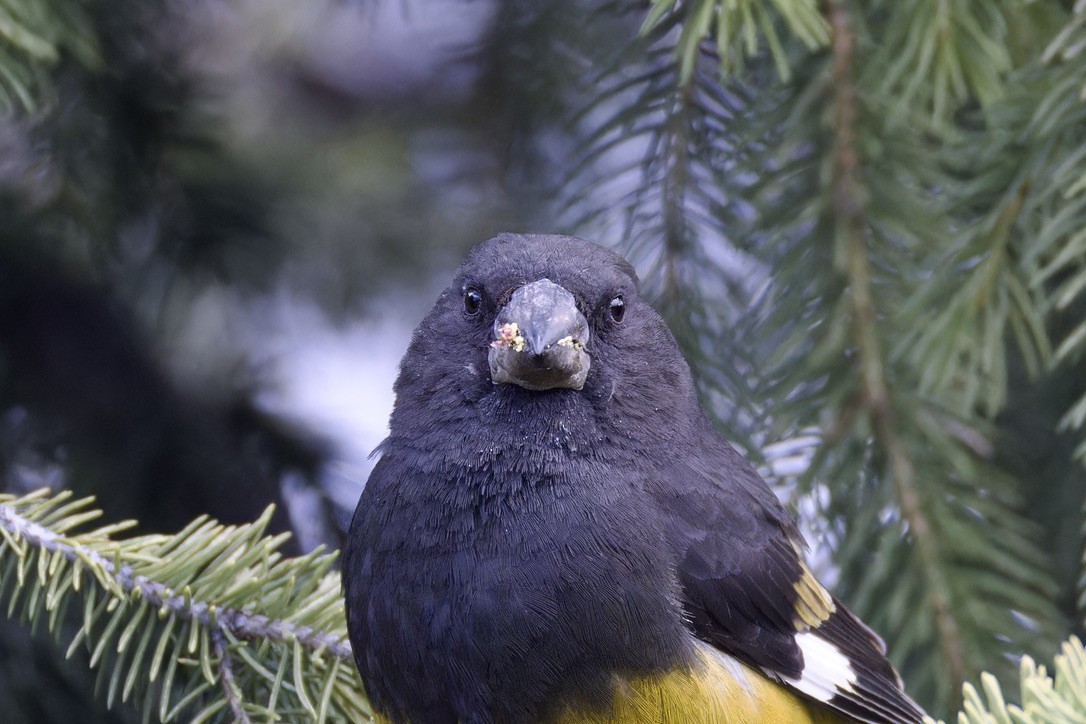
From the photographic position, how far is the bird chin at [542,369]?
1.63 m

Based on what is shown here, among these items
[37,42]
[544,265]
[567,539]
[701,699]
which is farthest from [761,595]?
[37,42]

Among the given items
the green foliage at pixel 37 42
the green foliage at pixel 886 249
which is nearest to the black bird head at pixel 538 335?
the green foliage at pixel 886 249

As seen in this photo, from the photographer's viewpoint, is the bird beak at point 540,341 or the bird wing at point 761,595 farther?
the bird wing at point 761,595

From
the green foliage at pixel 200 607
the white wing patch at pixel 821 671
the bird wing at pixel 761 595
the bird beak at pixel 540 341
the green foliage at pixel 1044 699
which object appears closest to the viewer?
the green foliage at pixel 1044 699

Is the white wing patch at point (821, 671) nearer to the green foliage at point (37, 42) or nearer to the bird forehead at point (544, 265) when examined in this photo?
the bird forehead at point (544, 265)

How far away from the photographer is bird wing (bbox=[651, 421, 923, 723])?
175cm

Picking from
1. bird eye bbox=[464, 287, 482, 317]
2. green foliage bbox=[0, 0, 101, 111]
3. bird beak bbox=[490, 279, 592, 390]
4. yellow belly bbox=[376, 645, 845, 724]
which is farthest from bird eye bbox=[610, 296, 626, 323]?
green foliage bbox=[0, 0, 101, 111]

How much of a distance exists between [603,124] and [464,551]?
3.33ft

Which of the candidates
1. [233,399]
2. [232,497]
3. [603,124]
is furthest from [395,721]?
[603,124]

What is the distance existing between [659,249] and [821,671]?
85cm

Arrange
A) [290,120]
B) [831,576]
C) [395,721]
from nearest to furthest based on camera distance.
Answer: [395,721], [831,576], [290,120]

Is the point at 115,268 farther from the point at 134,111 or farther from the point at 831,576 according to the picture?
the point at 831,576

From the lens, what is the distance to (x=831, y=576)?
242cm

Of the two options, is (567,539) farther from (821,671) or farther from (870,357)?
(870,357)
